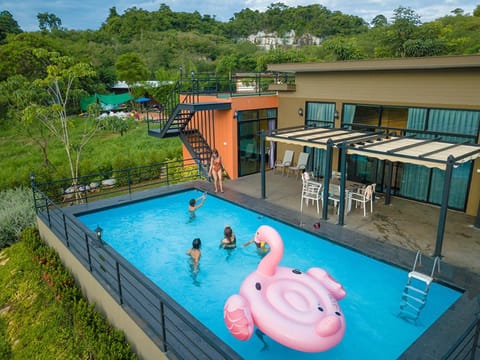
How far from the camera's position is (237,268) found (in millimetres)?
8273

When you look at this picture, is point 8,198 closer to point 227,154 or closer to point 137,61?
point 227,154

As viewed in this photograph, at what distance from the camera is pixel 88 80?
4309 centimetres

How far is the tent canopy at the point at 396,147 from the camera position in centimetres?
764

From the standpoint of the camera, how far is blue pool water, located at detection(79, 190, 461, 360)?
18.8 ft

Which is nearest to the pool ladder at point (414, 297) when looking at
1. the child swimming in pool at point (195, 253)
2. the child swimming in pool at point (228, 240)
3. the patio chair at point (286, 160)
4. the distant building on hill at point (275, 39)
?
the child swimming in pool at point (228, 240)

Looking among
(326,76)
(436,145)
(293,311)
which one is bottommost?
(293,311)

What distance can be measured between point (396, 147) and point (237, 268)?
5.06m

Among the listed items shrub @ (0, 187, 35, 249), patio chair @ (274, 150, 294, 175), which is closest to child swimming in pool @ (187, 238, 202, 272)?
shrub @ (0, 187, 35, 249)

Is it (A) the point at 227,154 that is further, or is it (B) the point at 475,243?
(A) the point at 227,154

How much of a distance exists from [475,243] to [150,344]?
7698 mm

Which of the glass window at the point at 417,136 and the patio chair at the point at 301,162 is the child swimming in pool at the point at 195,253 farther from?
the glass window at the point at 417,136

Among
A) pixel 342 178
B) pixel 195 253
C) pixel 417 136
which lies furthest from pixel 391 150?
pixel 195 253

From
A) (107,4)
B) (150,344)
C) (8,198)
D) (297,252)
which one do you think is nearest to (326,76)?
(297,252)

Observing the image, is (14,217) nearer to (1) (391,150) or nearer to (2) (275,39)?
(1) (391,150)
